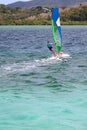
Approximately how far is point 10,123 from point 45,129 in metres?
1.35

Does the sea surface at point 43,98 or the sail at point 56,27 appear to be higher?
the sail at point 56,27

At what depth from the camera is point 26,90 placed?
59.6ft

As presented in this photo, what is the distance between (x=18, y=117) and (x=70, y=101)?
302 cm

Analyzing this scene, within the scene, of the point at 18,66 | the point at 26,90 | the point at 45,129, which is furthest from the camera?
the point at 18,66

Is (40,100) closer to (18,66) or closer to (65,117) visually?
(65,117)

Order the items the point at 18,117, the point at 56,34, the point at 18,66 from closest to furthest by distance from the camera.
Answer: the point at 18,117
the point at 18,66
the point at 56,34

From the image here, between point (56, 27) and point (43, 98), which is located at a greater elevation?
point (56, 27)

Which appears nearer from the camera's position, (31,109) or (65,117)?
(65,117)

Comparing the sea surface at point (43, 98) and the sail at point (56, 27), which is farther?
the sail at point (56, 27)

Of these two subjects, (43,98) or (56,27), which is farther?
(56,27)

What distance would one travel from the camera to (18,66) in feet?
88.4

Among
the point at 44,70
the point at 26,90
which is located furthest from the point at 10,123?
the point at 44,70

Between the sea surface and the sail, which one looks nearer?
the sea surface

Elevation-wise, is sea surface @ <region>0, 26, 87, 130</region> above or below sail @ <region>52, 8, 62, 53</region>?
below
